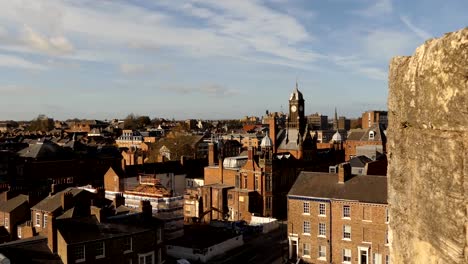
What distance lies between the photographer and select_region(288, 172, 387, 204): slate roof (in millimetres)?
28469

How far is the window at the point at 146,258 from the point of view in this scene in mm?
25609

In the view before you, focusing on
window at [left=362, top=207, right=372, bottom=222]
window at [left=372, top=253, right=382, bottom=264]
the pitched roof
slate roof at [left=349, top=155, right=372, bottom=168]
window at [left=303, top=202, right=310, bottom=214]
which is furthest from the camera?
slate roof at [left=349, top=155, right=372, bottom=168]

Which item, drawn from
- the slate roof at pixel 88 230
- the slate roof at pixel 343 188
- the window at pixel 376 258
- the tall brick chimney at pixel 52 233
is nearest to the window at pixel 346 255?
the window at pixel 376 258

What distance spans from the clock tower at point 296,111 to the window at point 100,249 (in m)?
38.0

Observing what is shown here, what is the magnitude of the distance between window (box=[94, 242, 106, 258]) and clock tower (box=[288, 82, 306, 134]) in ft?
125

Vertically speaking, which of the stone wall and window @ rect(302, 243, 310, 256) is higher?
the stone wall

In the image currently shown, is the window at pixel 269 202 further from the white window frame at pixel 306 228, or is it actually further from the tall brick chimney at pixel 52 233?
the tall brick chimney at pixel 52 233

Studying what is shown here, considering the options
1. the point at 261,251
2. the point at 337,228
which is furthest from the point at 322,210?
the point at 261,251

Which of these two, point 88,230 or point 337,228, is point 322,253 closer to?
point 337,228

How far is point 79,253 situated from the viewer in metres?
22.8

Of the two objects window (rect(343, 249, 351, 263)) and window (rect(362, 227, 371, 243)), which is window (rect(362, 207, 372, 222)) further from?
window (rect(343, 249, 351, 263))

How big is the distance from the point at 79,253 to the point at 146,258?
4.43 meters

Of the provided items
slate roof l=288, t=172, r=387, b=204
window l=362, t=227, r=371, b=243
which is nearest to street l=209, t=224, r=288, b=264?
slate roof l=288, t=172, r=387, b=204

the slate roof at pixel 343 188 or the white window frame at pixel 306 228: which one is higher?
the slate roof at pixel 343 188
